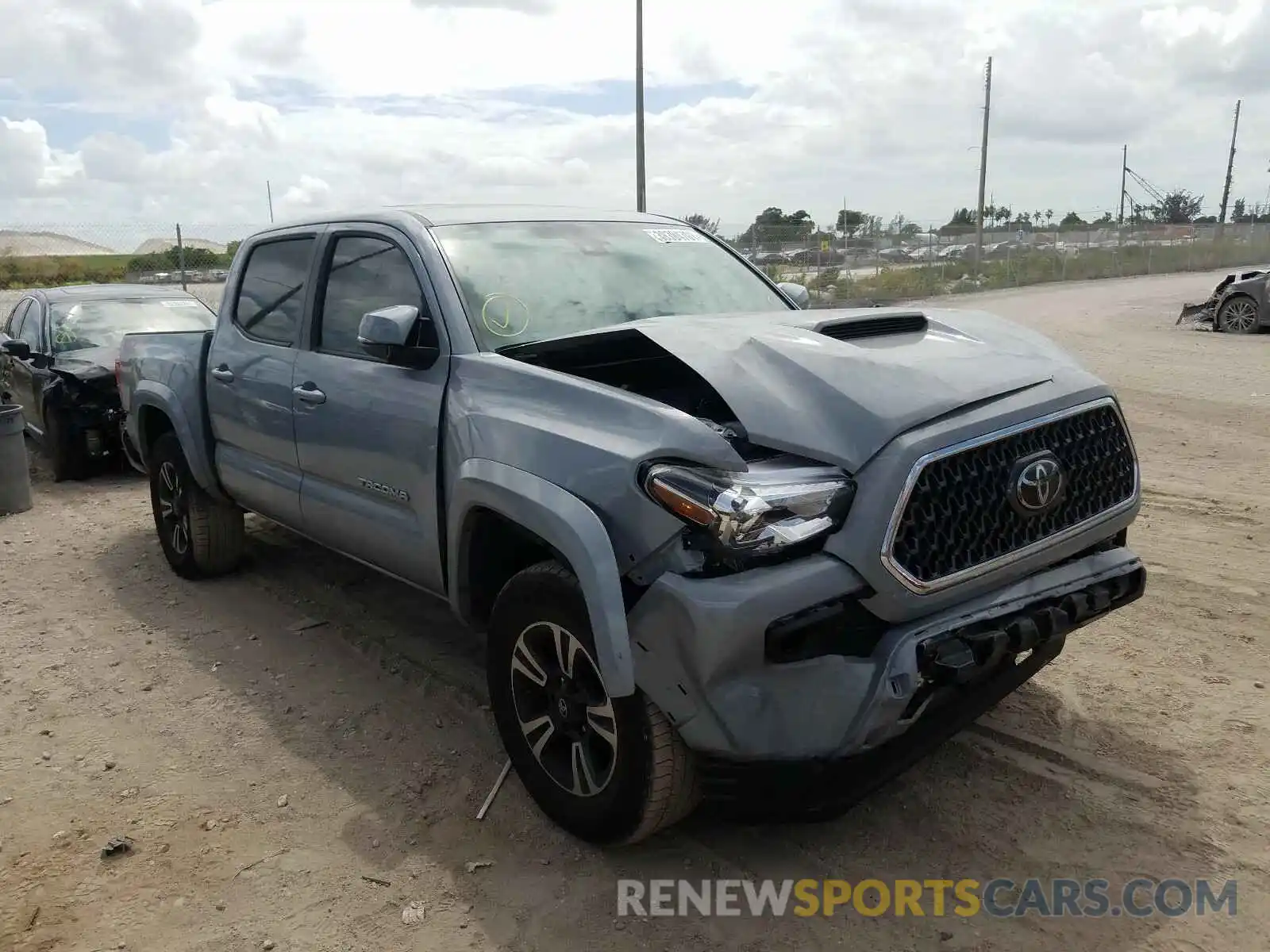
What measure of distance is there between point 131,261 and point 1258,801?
976 inches

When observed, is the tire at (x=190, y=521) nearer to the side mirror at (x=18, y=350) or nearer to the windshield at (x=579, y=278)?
the windshield at (x=579, y=278)

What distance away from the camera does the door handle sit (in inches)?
165

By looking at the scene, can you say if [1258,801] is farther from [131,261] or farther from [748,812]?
[131,261]

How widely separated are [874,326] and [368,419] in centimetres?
193

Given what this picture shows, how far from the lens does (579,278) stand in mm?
3988

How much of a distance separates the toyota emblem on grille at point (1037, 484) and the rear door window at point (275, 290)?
10.3 ft

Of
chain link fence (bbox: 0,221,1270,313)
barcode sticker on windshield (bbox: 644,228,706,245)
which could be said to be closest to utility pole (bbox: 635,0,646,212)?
chain link fence (bbox: 0,221,1270,313)

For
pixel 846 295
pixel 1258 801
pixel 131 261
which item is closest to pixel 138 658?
pixel 1258 801

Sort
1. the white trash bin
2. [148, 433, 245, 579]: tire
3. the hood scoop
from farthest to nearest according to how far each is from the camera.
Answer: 1. the white trash bin
2. [148, 433, 245, 579]: tire
3. the hood scoop

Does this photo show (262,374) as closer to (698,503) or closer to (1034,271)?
(698,503)

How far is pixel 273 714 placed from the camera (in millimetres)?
4137

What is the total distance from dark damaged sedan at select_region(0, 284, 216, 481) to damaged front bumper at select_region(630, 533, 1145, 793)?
7155mm

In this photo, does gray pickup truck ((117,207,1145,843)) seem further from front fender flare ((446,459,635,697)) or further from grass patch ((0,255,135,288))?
grass patch ((0,255,135,288))

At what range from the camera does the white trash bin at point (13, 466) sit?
7.56 metres
